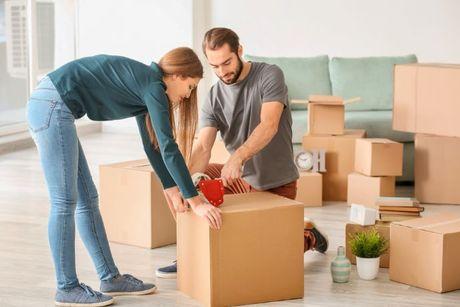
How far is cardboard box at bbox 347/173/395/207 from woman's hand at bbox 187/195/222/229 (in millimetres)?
Answer: 2250

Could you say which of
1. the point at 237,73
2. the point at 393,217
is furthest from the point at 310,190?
the point at 237,73

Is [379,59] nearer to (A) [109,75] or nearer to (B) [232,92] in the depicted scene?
(B) [232,92]

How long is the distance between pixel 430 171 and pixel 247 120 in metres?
2.06

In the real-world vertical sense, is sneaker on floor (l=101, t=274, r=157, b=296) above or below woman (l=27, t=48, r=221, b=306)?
below

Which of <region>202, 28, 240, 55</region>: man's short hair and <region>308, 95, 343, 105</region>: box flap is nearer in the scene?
<region>202, 28, 240, 55</region>: man's short hair

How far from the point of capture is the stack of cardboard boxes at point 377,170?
569cm

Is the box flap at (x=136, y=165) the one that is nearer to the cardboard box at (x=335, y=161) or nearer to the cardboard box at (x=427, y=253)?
the cardboard box at (x=427, y=253)

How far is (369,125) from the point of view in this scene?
640 centimetres

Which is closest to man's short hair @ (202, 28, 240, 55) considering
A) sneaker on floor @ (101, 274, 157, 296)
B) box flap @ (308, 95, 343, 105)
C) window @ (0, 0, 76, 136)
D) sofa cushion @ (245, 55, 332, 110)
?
sneaker on floor @ (101, 274, 157, 296)

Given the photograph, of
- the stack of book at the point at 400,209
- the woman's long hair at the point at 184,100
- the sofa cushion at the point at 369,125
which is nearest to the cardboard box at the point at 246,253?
the woman's long hair at the point at 184,100

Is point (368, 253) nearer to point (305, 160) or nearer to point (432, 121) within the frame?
point (432, 121)

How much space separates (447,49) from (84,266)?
451 cm

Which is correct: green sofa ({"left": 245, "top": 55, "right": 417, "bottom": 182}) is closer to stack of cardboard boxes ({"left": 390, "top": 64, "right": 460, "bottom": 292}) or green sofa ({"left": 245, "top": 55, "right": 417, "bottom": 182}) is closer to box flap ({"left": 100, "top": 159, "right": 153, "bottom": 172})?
stack of cardboard boxes ({"left": 390, "top": 64, "right": 460, "bottom": 292})

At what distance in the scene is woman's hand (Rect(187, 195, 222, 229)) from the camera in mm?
3574
